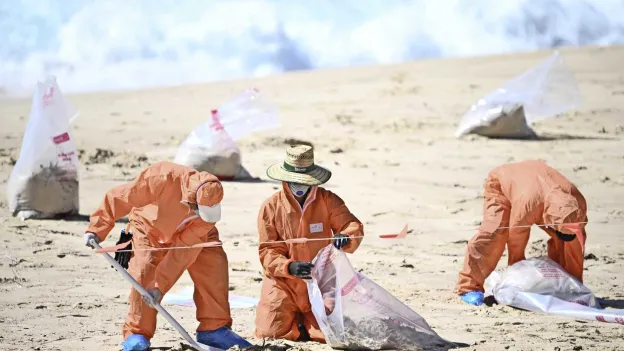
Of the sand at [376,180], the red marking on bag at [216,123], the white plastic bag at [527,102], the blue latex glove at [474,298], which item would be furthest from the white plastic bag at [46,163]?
the white plastic bag at [527,102]

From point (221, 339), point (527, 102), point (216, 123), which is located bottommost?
point (221, 339)

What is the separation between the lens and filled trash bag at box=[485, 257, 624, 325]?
591 cm

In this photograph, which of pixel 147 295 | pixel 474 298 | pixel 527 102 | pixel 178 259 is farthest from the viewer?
pixel 527 102

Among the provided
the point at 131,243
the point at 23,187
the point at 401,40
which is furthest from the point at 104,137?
the point at 401,40

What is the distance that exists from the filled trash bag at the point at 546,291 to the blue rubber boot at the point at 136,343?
2.27 m

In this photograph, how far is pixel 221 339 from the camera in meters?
5.14

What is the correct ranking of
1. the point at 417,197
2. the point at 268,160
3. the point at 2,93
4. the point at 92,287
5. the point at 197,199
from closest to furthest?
the point at 197,199, the point at 92,287, the point at 417,197, the point at 268,160, the point at 2,93

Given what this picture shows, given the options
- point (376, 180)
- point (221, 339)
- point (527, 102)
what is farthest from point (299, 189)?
point (527, 102)

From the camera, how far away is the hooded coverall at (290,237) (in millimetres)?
5332

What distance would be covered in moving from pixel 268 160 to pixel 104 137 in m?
2.22

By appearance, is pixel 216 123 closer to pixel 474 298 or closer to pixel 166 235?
pixel 474 298

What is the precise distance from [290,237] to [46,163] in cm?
341

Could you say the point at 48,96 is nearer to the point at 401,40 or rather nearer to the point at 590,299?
the point at 590,299

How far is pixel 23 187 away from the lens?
8078 millimetres
